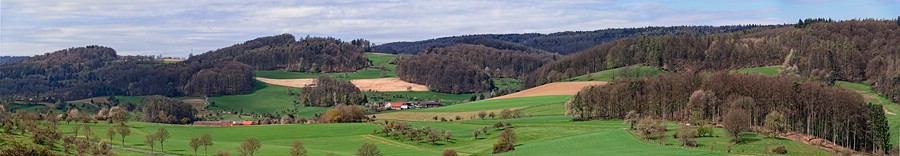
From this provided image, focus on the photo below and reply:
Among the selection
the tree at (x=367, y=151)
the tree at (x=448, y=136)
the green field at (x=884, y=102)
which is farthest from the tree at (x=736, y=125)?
the tree at (x=367, y=151)

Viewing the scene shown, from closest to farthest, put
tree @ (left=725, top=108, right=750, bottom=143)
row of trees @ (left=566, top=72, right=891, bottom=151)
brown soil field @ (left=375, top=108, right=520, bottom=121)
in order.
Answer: tree @ (left=725, top=108, right=750, bottom=143) → row of trees @ (left=566, top=72, right=891, bottom=151) → brown soil field @ (left=375, top=108, right=520, bottom=121)

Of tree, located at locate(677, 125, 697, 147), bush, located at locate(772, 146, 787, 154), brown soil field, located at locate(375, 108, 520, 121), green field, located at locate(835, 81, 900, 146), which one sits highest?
tree, located at locate(677, 125, 697, 147)

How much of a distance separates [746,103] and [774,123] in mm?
13422

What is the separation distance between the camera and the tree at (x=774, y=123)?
98312mm

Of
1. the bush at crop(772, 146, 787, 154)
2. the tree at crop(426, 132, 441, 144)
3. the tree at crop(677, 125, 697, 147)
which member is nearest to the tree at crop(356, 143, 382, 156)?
the tree at crop(426, 132, 441, 144)

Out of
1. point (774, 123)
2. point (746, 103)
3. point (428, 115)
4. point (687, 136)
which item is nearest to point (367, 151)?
point (687, 136)

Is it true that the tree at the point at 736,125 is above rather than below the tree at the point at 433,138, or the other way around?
above

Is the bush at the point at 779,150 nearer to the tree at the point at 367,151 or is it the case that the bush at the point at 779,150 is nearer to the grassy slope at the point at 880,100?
the grassy slope at the point at 880,100

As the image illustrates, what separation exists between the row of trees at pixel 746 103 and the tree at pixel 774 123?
2.22 metres

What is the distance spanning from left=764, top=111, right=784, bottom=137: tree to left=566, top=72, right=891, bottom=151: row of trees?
2.22m

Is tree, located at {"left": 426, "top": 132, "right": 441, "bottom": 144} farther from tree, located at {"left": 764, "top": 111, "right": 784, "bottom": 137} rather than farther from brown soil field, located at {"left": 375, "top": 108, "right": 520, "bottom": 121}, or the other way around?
brown soil field, located at {"left": 375, "top": 108, "right": 520, "bottom": 121}

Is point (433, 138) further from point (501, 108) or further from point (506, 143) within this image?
point (501, 108)

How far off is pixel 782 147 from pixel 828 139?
75.6 ft

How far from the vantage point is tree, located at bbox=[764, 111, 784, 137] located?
98.3 meters
